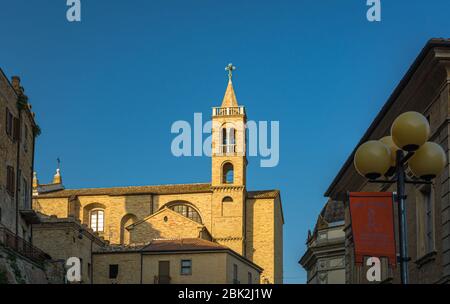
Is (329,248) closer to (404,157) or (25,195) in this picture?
(25,195)

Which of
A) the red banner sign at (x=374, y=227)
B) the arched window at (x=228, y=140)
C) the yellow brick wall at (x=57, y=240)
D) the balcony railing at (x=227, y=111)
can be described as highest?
the balcony railing at (x=227, y=111)

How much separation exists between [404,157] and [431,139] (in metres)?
9.46

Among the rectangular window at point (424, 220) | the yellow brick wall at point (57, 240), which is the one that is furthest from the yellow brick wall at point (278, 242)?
the rectangular window at point (424, 220)

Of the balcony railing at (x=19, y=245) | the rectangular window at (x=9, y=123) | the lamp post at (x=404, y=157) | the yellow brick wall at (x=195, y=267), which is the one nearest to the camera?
the lamp post at (x=404, y=157)

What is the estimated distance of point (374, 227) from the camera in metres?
10.9

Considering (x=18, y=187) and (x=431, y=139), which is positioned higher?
(x=18, y=187)

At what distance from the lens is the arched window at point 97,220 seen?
295 feet

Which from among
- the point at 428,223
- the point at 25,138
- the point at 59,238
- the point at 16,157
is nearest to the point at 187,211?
the point at 59,238

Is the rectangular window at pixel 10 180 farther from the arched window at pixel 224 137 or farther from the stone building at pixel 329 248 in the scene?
the arched window at pixel 224 137

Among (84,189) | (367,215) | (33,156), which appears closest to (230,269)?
(33,156)

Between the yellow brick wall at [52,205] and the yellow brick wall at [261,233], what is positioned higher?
the yellow brick wall at [52,205]

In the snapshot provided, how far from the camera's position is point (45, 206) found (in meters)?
90.8

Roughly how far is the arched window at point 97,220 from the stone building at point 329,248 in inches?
1501

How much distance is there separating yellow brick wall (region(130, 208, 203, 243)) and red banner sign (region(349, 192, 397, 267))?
6660cm
